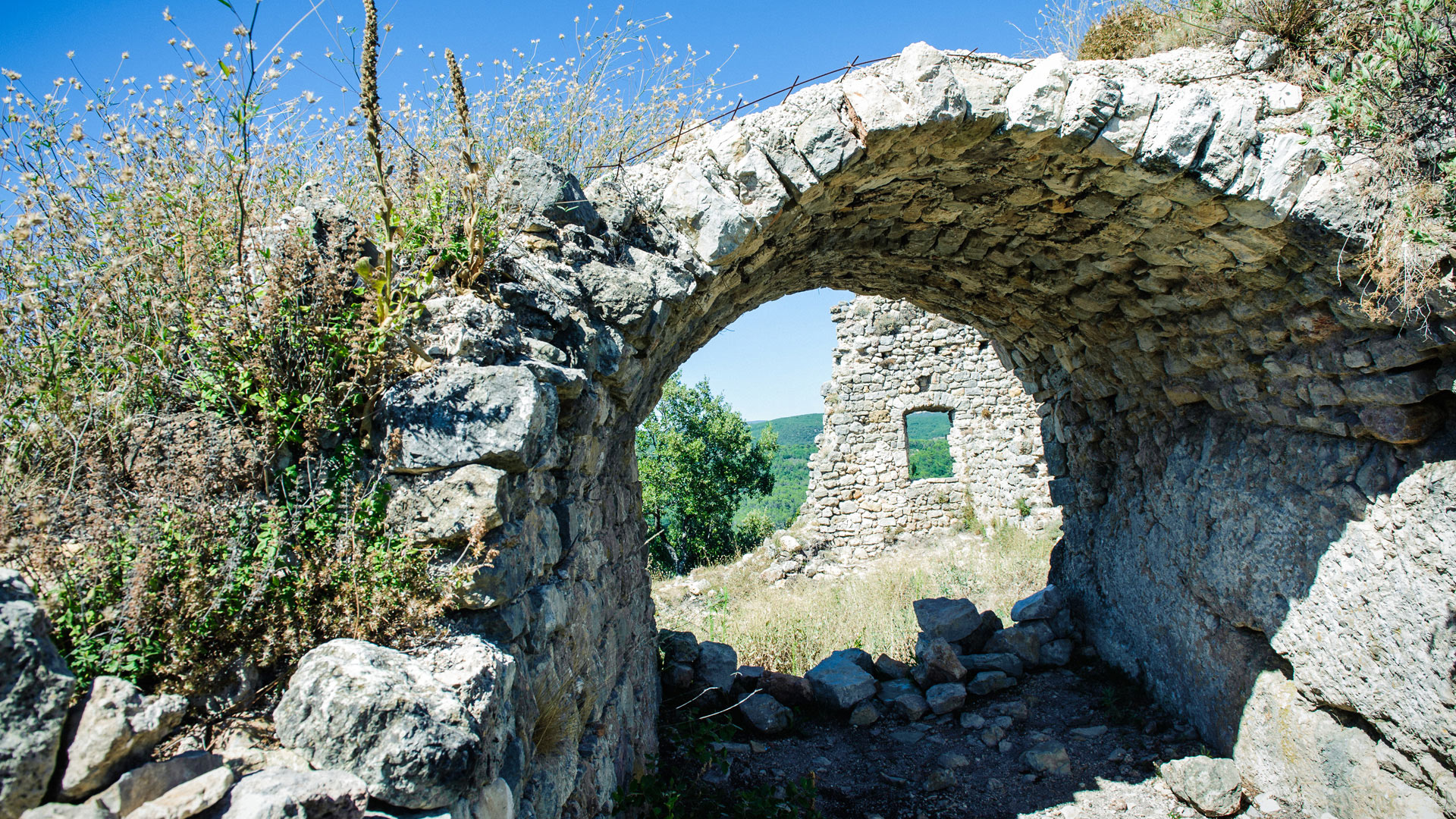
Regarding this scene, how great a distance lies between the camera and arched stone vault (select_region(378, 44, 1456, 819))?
262cm

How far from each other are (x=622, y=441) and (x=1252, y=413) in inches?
137

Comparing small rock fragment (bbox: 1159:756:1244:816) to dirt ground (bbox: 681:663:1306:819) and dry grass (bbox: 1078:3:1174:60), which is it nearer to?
dirt ground (bbox: 681:663:1306:819)

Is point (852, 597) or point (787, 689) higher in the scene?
point (787, 689)

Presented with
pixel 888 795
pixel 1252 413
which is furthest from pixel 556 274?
pixel 1252 413

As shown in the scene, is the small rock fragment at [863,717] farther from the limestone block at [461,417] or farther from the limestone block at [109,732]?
the limestone block at [109,732]

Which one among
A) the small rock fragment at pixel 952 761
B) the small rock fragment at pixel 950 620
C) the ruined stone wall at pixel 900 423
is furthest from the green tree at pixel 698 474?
the small rock fragment at pixel 952 761

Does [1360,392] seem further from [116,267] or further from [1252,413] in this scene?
[116,267]

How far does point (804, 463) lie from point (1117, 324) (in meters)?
22.4

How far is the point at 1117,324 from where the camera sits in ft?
14.4

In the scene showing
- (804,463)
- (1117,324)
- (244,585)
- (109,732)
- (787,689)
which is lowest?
(787,689)

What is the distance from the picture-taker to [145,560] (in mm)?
1655

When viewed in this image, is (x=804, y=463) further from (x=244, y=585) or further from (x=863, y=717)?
(x=244, y=585)

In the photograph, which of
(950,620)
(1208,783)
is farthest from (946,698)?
(1208,783)

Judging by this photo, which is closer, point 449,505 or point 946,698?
point 449,505
